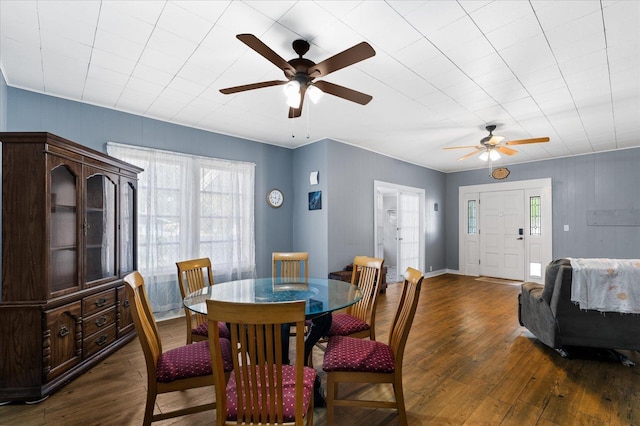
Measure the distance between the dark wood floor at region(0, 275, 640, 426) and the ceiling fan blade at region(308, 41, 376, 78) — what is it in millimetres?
2225

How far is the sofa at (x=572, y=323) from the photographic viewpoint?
258 cm

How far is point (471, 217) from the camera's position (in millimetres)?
7148

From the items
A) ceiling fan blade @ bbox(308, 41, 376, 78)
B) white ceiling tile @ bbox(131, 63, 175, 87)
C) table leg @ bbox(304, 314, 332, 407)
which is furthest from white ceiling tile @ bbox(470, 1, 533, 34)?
white ceiling tile @ bbox(131, 63, 175, 87)

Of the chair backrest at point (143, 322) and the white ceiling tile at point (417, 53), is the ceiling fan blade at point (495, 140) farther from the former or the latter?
the chair backrest at point (143, 322)

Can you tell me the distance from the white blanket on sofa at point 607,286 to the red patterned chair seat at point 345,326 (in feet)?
6.25

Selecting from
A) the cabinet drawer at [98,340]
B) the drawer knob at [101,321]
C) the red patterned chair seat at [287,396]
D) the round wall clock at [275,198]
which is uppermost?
the round wall clock at [275,198]

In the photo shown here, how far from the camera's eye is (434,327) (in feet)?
11.7

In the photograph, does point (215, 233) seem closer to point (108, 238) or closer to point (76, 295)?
point (108, 238)

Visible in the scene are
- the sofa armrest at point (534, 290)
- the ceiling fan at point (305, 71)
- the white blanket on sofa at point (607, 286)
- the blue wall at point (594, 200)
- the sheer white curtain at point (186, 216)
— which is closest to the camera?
the ceiling fan at point (305, 71)

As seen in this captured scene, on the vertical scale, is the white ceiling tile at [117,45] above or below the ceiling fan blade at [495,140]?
above

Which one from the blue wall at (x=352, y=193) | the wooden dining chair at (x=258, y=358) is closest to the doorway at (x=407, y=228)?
the blue wall at (x=352, y=193)

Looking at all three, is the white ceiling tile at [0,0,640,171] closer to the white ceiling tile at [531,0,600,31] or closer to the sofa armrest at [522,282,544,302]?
the white ceiling tile at [531,0,600,31]

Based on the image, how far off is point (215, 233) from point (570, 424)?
3.96 m

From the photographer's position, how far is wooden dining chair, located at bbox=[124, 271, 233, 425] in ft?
5.13
